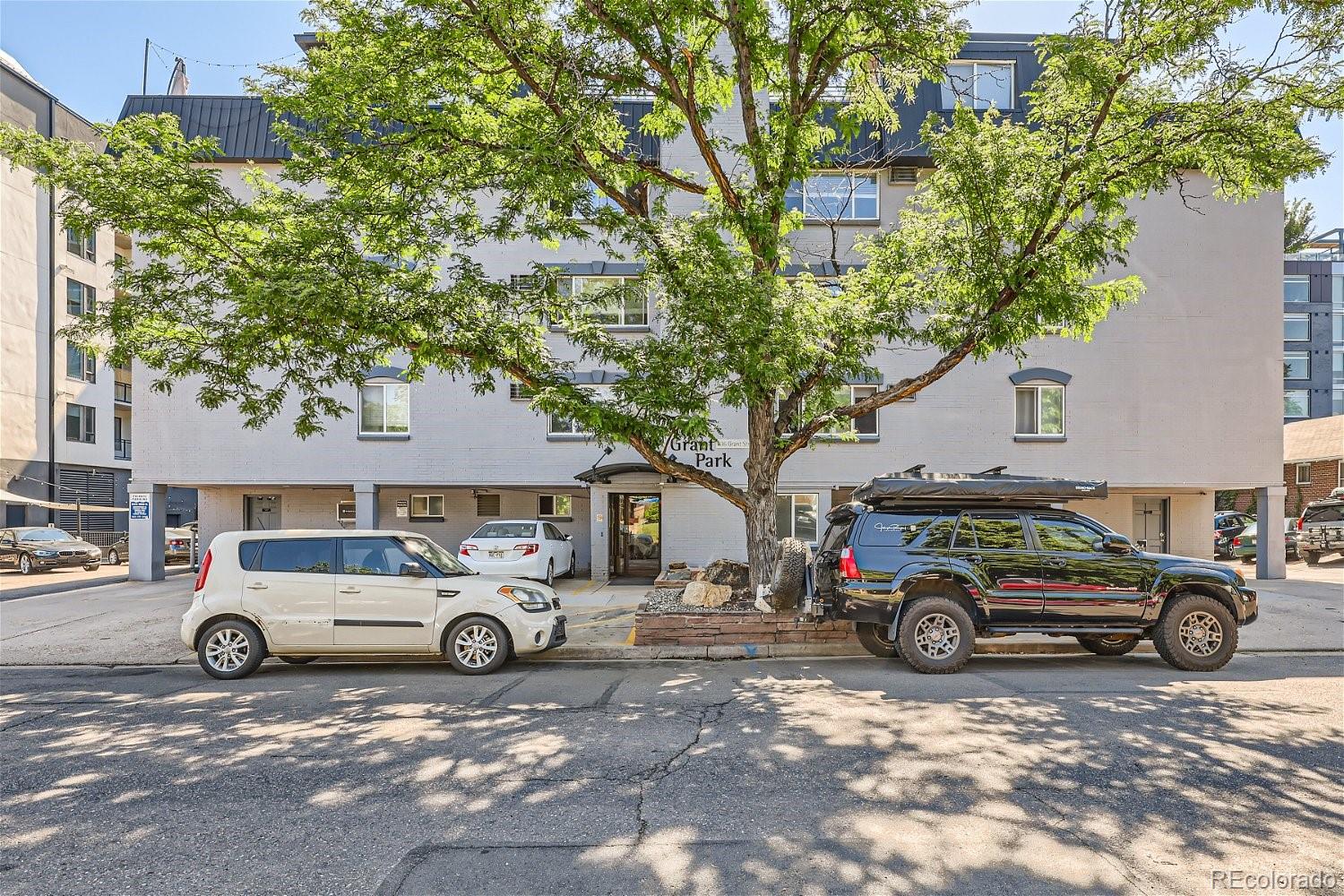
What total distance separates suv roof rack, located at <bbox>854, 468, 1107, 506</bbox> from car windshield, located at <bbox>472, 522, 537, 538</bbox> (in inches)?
373

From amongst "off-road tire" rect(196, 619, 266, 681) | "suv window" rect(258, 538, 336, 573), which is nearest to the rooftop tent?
"suv window" rect(258, 538, 336, 573)

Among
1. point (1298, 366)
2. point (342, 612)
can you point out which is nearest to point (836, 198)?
point (342, 612)

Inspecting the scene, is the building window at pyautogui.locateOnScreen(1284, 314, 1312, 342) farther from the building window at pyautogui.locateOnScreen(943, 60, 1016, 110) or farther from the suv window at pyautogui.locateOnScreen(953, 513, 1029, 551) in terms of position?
the suv window at pyautogui.locateOnScreen(953, 513, 1029, 551)

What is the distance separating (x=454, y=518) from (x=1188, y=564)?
701 inches

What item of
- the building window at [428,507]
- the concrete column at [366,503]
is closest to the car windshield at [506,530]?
the concrete column at [366,503]

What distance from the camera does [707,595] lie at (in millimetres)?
11359

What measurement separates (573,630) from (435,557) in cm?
290

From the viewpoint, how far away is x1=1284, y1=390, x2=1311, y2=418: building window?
5131 cm

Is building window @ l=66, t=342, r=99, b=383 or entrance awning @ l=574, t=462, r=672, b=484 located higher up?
building window @ l=66, t=342, r=99, b=383

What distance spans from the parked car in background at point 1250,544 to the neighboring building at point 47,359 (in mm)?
38202

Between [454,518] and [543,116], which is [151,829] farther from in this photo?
[454,518]

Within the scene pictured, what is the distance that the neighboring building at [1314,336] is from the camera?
164ft

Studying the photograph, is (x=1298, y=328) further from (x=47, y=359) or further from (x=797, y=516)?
(x=47, y=359)

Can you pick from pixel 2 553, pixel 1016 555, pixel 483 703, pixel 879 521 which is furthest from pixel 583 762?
pixel 2 553
